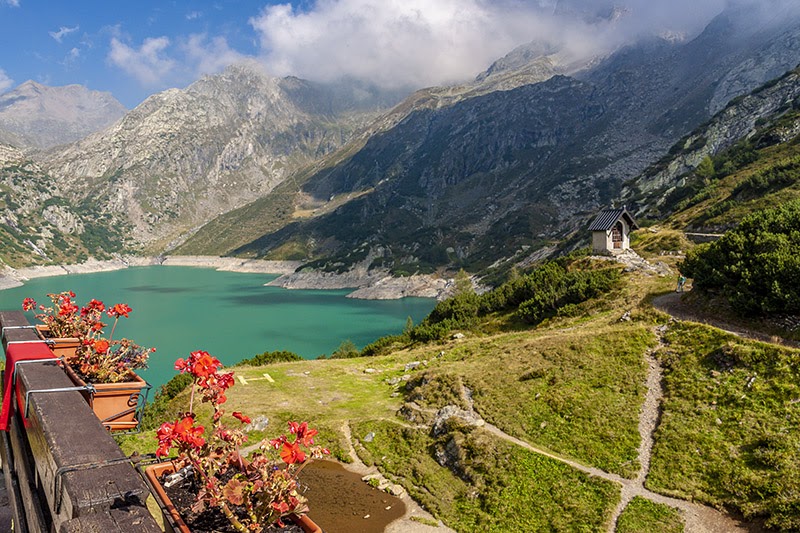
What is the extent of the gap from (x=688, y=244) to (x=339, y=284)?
143 metres

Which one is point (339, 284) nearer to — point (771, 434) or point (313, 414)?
point (313, 414)

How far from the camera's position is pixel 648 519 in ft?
45.4

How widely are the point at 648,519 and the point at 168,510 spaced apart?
14641 mm

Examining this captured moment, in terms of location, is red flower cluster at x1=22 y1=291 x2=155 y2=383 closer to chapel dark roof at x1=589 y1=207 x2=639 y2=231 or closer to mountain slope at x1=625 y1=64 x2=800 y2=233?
chapel dark roof at x1=589 y1=207 x2=639 y2=231

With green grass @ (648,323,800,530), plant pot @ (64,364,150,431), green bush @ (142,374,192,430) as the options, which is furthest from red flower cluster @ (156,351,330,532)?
green bush @ (142,374,192,430)

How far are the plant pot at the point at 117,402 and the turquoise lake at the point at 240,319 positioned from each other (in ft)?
199

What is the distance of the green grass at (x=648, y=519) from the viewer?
13.5m

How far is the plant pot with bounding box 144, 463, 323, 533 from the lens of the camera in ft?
12.2

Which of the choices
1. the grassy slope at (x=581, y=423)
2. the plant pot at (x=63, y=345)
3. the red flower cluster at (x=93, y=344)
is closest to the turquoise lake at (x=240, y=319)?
the grassy slope at (x=581, y=423)

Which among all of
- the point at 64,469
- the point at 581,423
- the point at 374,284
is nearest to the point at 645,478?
the point at 581,423

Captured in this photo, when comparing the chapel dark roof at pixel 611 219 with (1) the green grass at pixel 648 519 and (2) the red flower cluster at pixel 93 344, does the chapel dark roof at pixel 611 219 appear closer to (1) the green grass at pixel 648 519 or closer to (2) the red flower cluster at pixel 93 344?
(1) the green grass at pixel 648 519

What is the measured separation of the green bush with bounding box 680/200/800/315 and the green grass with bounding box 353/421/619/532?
12495 mm

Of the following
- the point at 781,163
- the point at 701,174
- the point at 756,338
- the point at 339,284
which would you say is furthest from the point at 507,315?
the point at 339,284

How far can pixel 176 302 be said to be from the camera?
142 metres
